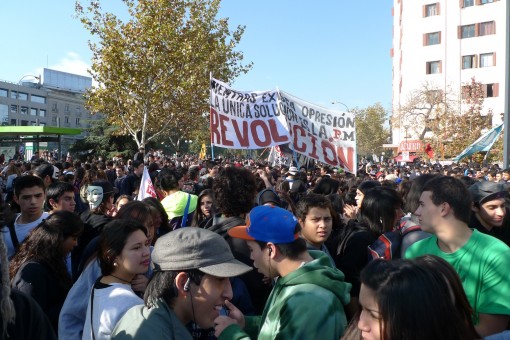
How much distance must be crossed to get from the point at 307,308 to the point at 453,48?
188ft

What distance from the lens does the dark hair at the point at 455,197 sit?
3.24m

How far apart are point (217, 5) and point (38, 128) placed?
11717 mm

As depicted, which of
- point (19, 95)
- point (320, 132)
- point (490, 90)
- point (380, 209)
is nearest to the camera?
point (380, 209)

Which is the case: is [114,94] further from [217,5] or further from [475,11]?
[475,11]

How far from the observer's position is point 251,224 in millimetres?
2848

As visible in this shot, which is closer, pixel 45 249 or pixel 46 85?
pixel 45 249

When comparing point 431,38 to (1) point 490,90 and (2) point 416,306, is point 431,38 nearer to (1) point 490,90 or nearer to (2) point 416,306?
(1) point 490,90

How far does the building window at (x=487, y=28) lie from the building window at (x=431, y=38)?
4.14 metres

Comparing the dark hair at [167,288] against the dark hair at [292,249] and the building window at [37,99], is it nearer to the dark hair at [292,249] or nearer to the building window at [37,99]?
the dark hair at [292,249]

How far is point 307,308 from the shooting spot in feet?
7.72

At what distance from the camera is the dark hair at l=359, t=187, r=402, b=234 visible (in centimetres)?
465

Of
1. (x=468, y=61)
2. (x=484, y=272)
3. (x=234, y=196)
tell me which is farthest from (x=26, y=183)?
(x=468, y=61)

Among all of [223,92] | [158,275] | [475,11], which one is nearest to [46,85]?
[475,11]

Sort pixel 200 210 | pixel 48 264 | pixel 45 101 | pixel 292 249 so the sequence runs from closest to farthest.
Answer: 1. pixel 292 249
2. pixel 48 264
3. pixel 200 210
4. pixel 45 101
